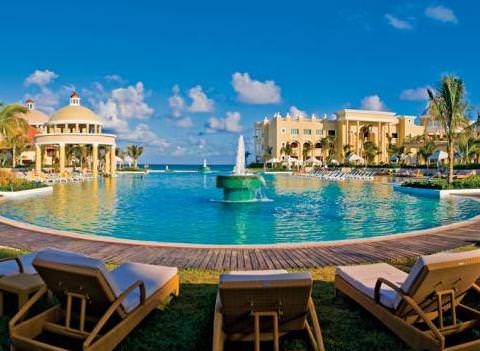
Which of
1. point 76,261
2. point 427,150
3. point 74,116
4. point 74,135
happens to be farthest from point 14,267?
point 427,150

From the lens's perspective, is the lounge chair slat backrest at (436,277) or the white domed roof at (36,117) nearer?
the lounge chair slat backrest at (436,277)

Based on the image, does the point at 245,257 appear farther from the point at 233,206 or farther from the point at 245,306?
the point at 233,206

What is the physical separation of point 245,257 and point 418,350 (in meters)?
4.03

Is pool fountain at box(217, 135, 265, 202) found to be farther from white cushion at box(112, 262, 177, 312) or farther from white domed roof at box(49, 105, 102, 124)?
white domed roof at box(49, 105, 102, 124)

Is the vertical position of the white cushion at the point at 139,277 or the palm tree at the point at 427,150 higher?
the palm tree at the point at 427,150

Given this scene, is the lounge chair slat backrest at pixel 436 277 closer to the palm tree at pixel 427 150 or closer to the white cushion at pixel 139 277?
the white cushion at pixel 139 277

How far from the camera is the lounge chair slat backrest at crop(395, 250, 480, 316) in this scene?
138 inches

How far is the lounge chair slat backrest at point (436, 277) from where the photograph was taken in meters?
3.50

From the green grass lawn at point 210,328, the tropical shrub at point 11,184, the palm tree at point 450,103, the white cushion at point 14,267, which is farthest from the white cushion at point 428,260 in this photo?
the tropical shrub at point 11,184

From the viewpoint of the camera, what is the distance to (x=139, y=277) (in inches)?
183

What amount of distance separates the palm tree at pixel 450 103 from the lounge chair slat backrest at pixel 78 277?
24.5 meters

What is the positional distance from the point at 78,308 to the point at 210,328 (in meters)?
1.42

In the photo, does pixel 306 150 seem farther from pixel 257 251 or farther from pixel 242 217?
pixel 257 251

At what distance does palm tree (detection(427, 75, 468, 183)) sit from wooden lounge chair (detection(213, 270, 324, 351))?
23.7m
